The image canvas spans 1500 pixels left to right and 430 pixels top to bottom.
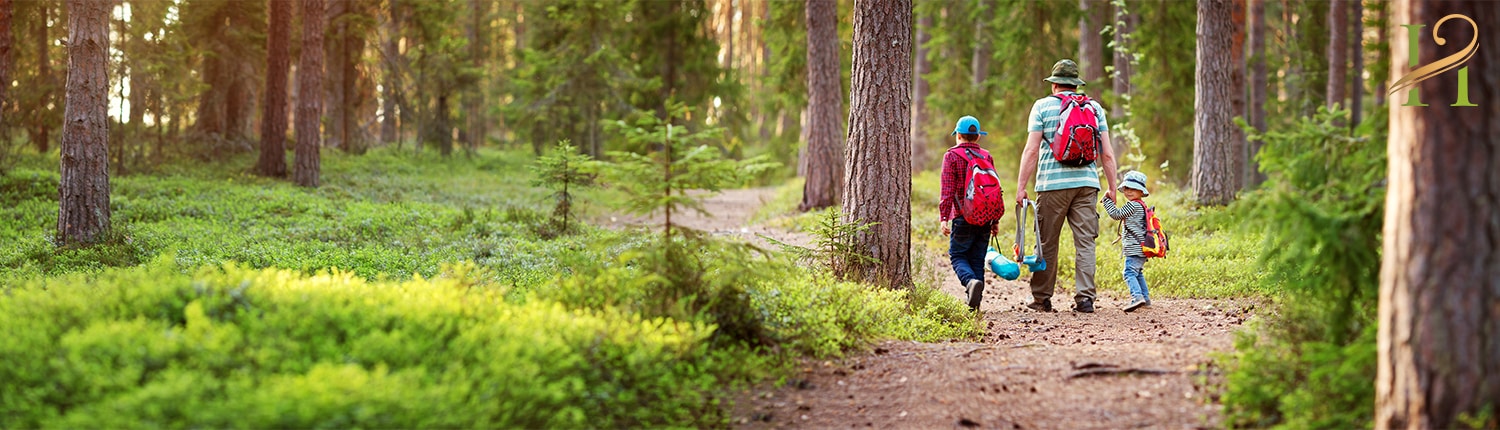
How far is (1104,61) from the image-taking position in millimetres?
24750

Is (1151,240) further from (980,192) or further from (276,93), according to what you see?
(276,93)

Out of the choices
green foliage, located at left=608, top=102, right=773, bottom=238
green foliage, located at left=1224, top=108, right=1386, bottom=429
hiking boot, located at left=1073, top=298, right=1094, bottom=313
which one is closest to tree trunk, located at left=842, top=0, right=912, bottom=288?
hiking boot, located at left=1073, top=298, right=1094, bottom=313

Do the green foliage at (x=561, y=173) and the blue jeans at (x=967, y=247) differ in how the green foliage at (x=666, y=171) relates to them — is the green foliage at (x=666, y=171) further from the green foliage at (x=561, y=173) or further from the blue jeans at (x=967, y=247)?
the green foliage at (x=561, y=173)

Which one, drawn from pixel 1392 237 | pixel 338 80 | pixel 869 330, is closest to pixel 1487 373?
pixel 1392 237

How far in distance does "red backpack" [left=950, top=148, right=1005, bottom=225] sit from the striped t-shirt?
18.9 inches

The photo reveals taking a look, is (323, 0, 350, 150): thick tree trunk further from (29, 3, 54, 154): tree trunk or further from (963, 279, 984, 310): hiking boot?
(963, 279, 984, 310): hiking boot

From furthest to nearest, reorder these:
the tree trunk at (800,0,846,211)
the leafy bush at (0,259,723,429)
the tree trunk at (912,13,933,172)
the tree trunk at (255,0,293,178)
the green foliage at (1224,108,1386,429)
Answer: the tree trunk at (912,13,933,172)
the tree trunk at (255,0,293,178)
the tree trunk at (800,0,846,211)
the green foliage at (1224,108,1386,429)
the leafy bush at (0,259,723,429)

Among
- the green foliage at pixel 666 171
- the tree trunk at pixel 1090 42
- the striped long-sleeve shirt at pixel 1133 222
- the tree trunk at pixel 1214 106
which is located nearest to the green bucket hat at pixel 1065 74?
the striped long-sleeve shirt at pixel 1133 222

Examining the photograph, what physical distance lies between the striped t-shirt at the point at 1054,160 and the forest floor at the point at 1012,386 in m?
1.42

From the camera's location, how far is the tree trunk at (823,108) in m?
16.9

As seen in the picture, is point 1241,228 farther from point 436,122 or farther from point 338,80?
point 436,122

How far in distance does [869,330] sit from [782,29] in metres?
15.7

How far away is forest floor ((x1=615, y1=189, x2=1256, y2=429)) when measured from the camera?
17.1ft

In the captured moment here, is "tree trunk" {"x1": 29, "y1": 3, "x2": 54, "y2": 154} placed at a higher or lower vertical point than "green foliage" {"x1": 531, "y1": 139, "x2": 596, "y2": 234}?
higher
